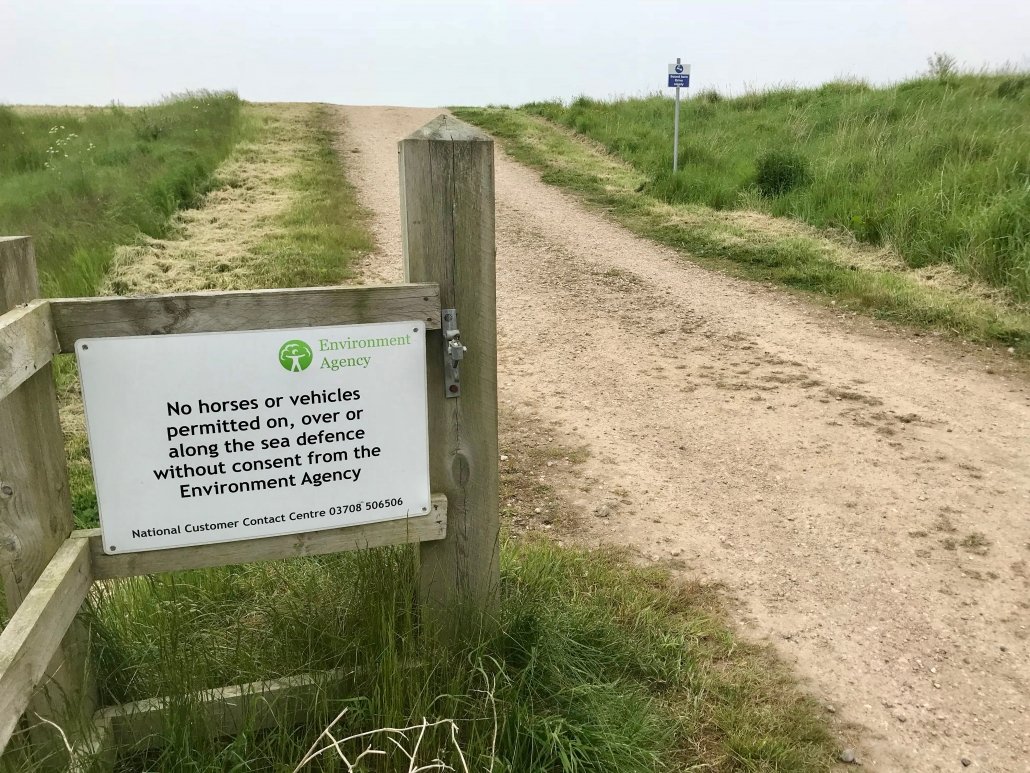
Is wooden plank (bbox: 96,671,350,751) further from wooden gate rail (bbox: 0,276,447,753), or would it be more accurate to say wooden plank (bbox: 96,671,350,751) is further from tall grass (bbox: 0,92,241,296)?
tall grass (bbox: 0,92,241,296)

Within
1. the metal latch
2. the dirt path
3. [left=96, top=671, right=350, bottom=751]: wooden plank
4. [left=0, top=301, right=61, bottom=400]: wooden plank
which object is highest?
[left=0, top=301, right=61, bottom=400]: wooden plank

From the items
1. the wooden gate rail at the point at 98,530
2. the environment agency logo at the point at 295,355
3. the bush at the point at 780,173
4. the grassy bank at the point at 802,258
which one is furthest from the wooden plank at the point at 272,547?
the bush at the point at 780,173

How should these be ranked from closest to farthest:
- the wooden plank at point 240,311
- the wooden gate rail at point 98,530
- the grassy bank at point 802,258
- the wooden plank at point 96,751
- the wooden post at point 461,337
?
the wooden gate rail at point 98,530 < the wooden plank at point 96,751 < the wooden plank at point 240,311 < the wooden post at point 461,337 < the grassy bank at point 802,258

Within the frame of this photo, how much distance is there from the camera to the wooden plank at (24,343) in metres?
1.79

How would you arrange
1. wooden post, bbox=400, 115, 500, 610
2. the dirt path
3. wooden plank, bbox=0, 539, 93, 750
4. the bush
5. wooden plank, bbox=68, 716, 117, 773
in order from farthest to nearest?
the bush < the dirt path < wooden post, bbox=400, 115, 500, 610 < wooden plank, bbox=68, 716, 117, 773 < wooden plank, bbox=0, 539, 93, 750

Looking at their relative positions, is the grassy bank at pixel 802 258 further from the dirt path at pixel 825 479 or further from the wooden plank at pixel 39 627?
the wooden plank at pixel 39 627

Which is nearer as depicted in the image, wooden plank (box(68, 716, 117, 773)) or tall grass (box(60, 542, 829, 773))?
wooden plank (box(68, 716, 117, 773))

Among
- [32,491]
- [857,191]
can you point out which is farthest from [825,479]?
[857,191]

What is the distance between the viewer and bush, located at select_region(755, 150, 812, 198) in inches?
462

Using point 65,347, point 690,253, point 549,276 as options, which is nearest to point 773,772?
point 65,347

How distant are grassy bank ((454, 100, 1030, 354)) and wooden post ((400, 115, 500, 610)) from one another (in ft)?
18.4

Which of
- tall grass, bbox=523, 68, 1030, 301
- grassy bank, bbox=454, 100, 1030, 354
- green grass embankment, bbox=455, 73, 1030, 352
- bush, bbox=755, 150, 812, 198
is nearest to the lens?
grassy bank, bbox=454, 100, 1030, 354

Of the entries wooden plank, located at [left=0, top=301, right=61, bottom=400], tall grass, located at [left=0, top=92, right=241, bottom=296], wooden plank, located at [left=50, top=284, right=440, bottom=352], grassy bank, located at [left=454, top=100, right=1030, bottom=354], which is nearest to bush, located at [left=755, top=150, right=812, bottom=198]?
grassy bank, located at [left=454, top=100, right=1030, bottom=354]

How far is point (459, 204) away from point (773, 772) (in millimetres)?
2054
